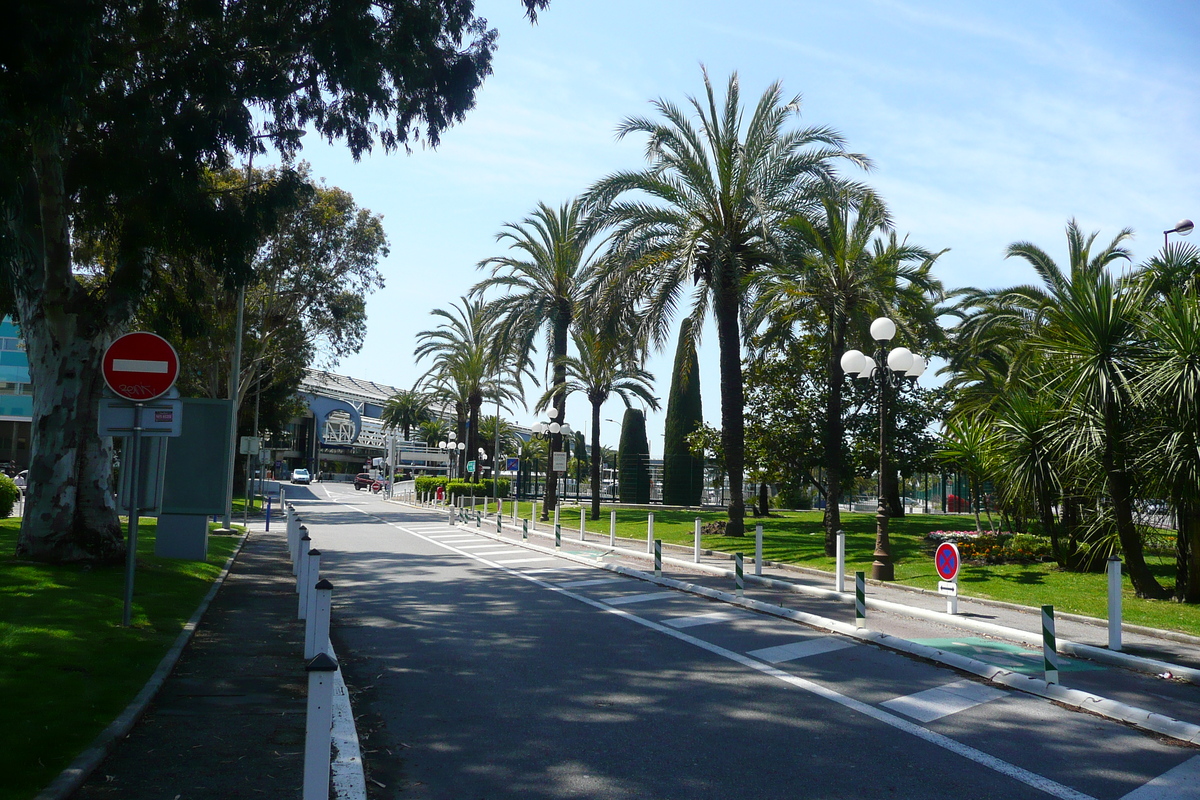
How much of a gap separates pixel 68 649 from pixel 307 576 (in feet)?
8.31

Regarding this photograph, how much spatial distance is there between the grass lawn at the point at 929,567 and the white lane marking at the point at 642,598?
15.1 ft

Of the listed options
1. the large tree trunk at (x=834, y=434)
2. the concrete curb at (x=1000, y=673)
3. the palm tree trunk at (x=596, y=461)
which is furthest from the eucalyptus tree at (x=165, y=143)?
the palm tree trunk at (x=596, y=461)

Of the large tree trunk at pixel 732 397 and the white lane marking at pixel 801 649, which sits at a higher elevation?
the large tree trunk at pixel 732 397

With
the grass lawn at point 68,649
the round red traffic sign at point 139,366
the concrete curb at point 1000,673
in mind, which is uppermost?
the round red traffic sign at point 139,366

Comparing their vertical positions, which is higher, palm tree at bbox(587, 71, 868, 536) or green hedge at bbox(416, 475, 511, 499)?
palm tree at bbox(587, 71, 868, 536)

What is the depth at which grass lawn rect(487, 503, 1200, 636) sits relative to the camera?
1274 centimetres

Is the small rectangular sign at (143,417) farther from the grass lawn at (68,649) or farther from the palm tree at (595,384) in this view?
the palm tree at (595,384)

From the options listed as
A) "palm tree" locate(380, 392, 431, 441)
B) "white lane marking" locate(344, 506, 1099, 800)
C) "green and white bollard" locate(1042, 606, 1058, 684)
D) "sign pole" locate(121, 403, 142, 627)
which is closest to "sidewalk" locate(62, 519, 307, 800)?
"sign pole" locate(121, 403, 142, 627)

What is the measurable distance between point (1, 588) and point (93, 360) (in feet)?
12.0

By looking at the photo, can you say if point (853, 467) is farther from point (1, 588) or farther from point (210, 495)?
point (1, 588)

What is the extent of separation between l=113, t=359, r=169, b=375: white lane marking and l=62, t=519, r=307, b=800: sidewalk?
2806 millimetres

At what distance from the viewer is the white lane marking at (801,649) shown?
9.29 m

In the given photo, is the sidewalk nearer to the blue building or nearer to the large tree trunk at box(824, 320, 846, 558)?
the large tree trunk at box(824, 320, 846, 558)

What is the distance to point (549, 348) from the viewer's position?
35375 millimetres
